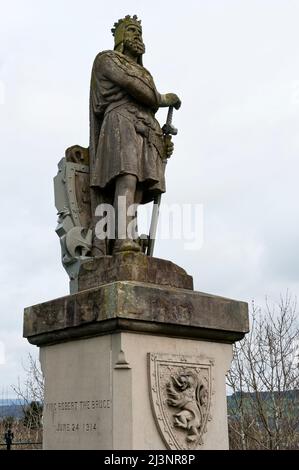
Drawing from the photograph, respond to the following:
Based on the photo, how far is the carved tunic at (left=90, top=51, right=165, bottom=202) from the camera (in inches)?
263

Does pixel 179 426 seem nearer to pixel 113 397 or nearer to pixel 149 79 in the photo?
pixel 113 397

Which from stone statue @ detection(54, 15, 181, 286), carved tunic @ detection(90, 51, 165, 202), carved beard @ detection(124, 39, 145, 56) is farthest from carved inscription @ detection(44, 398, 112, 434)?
carved beard @ detection(124, 39, 145, 56)

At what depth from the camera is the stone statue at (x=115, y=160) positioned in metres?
6.65

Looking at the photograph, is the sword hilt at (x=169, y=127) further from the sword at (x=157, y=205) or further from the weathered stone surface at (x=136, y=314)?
the weathered stone surface at (x=136, y=314)

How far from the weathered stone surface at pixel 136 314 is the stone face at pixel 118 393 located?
0.39ft

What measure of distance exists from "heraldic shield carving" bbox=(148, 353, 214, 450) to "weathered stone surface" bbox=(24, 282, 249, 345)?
0.29 meters

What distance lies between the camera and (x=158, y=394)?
5742mm

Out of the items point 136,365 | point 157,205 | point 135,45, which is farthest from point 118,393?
point 135,45

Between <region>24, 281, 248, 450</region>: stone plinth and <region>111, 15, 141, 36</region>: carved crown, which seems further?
<region>111, 15, 141, 36</region>: carved crown

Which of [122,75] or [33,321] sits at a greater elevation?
[122,75]

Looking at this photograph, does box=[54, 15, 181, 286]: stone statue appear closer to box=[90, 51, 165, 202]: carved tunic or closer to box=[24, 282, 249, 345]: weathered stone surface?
box=[90, 51, 165, 202]: carved tunic

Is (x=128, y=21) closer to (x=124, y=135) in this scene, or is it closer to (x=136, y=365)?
(x=124, y=135)
